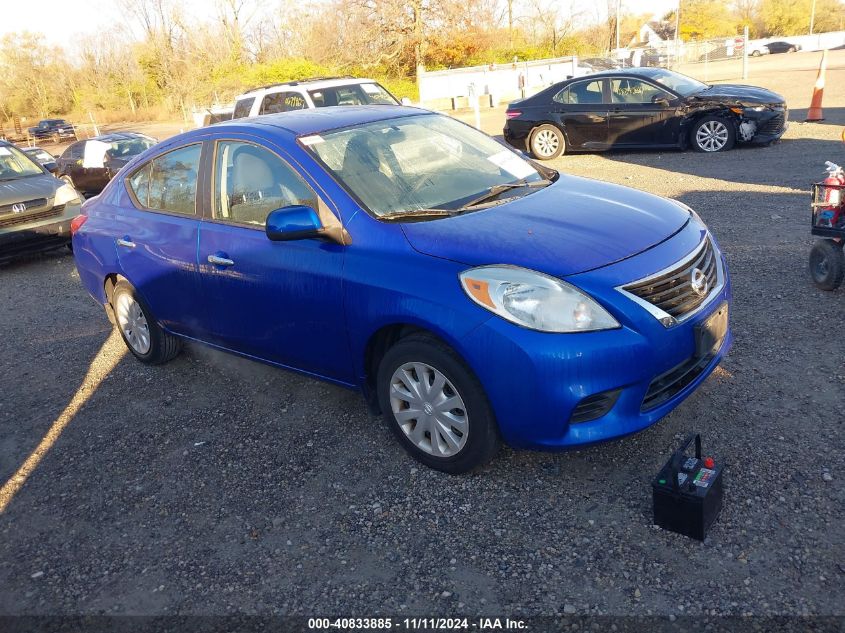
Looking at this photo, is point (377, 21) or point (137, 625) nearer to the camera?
point (137, 625)

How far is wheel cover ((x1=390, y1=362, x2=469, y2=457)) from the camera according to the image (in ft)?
11.2

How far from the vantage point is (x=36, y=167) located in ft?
34.8

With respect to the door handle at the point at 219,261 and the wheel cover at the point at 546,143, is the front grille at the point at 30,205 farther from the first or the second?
the wheel cover at the point at 546,143

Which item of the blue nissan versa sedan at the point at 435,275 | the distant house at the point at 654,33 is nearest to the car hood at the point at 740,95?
the blue nissan versa sedan at the point at 435,275

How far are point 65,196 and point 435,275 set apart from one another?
27.9 feet

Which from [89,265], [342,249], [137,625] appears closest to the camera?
[137,625]

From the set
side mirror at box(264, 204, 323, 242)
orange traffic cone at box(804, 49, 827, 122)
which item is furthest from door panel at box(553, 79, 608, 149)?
side mirror at box(264, 204, 323, 242)

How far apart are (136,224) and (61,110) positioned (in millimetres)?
54274

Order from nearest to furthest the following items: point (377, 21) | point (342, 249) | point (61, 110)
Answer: point (342, 249), point (377, 21), point (61, 110)

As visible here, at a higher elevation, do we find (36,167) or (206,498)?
(36,167)

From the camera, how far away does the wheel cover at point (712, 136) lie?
11.6 metres

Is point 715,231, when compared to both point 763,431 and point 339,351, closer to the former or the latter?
point 763,431

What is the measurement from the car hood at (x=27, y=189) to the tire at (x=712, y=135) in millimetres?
9740

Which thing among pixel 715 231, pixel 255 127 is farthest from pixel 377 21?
pixel 255 127
